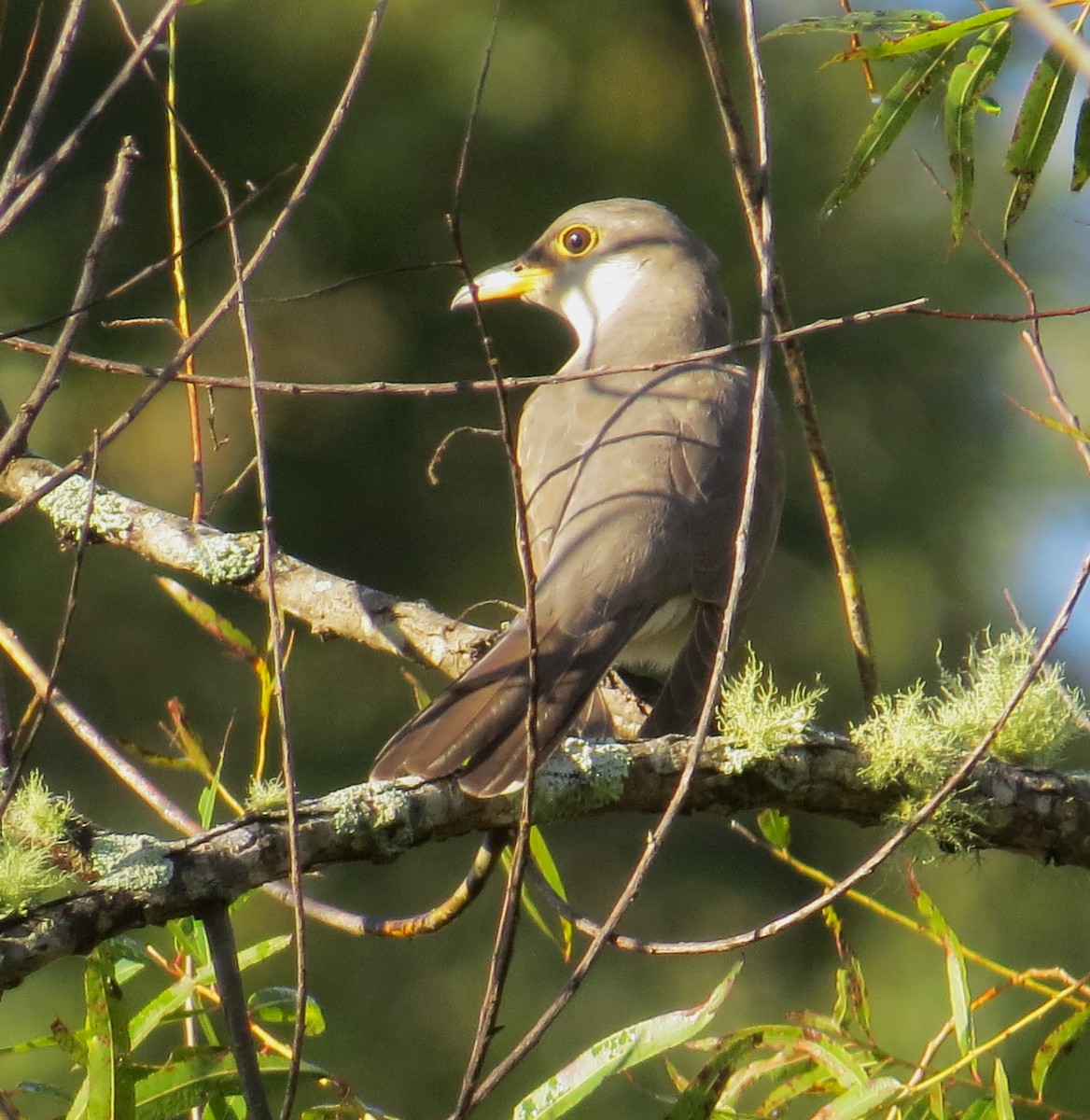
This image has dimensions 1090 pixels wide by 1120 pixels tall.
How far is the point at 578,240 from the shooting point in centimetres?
467

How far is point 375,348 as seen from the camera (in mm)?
7609

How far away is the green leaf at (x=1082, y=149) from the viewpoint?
246 centimetres

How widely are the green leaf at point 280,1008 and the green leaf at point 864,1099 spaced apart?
787 mm

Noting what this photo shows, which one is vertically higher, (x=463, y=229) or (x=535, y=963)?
(x=463, y=229)

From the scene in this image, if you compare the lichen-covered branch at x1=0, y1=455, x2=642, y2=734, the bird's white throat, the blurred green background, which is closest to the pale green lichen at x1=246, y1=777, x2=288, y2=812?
the lichen-covered branch at x1=0, y1=455, x2=642, y2=734

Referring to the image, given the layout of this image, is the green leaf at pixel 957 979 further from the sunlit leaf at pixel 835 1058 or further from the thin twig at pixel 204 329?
the thin twig at pixel 204 329

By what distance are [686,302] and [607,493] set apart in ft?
3.51

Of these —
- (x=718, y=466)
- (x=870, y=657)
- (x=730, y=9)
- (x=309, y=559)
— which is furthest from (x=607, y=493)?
(x=730, y=9)

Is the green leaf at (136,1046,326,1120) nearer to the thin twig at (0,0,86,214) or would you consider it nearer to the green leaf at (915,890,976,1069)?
the green leaf at (915,890,976,1069)

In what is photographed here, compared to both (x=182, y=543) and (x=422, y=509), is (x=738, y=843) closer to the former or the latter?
(x=422, y=509)

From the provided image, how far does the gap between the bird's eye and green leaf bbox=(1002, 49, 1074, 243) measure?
2.30m

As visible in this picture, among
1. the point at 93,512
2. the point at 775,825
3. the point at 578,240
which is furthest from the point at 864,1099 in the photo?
the point at 578,240

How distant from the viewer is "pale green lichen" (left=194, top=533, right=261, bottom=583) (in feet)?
10.8

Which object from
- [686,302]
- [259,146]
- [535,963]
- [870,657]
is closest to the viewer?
[870,657]
